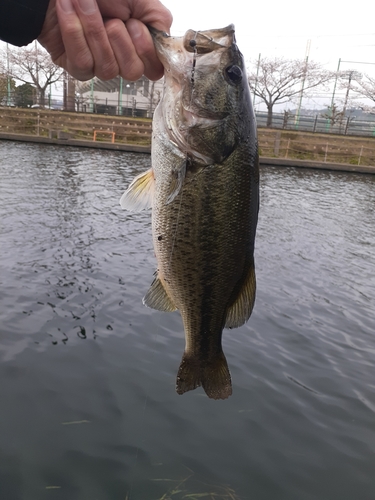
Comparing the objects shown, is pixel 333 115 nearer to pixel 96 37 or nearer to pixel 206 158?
pixel 206 158

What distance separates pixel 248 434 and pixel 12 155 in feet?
77.8

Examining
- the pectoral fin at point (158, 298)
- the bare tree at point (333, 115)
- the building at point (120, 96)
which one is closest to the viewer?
the pectoral fin at point (158, 298)

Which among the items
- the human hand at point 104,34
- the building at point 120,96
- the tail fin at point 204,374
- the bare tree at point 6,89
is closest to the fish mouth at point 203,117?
the human hand at point 104,34

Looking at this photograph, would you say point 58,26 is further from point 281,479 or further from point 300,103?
point 300,103

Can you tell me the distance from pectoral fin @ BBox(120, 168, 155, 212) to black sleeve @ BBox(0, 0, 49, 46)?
89 centimetres

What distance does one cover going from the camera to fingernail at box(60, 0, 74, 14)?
1.84 meters

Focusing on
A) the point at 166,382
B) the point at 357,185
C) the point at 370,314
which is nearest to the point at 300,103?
the point at 357,185

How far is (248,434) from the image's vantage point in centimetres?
508

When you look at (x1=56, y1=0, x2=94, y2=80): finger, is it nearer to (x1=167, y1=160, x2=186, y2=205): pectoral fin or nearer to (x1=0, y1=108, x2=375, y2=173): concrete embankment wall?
(x1=167, y1=160, x2=186, y2=205): pectoral fin

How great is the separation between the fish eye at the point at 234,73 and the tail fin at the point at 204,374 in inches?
65.0

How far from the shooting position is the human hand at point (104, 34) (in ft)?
6.18

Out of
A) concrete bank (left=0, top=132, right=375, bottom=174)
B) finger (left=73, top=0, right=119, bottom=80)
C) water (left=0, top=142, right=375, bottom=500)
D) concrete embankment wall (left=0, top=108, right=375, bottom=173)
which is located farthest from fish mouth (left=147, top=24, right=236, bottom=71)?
Answer: concrete embankment wall (left=0, top=108, right=375, bottom=173)

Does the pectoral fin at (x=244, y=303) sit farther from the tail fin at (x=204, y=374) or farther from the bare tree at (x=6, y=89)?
the bare tree at (x=6, y=89)

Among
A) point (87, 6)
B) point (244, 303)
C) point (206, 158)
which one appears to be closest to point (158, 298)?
point (244, 303)
